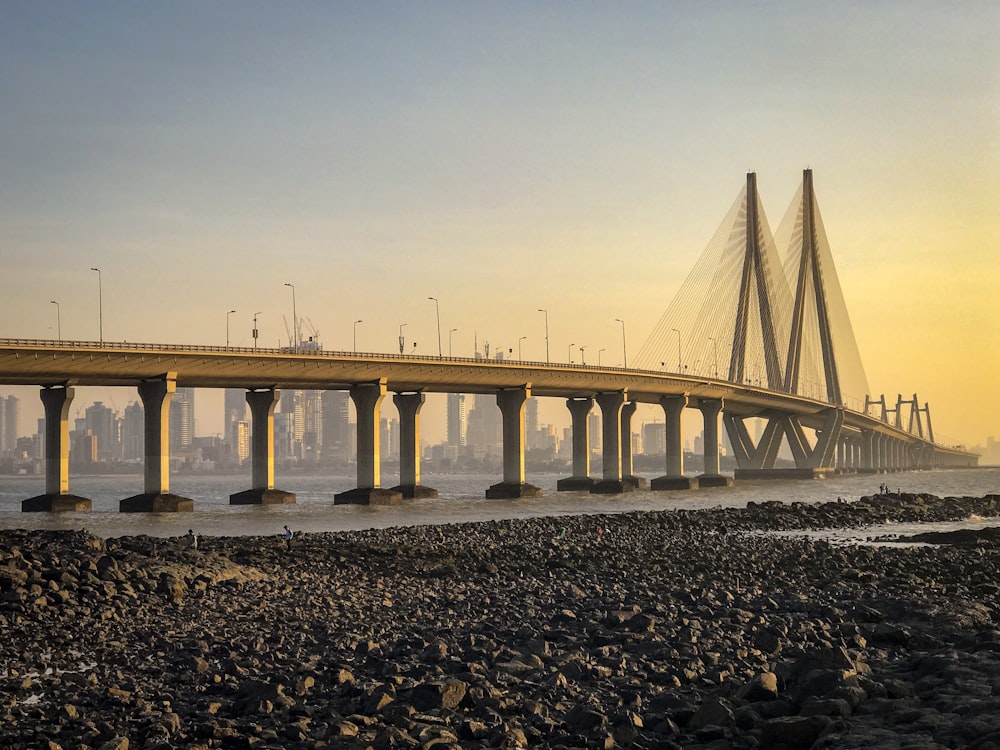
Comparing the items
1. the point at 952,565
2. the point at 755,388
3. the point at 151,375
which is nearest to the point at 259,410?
the point at 151,375

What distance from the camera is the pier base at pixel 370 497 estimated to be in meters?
96.2

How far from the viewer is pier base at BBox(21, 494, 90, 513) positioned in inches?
3310

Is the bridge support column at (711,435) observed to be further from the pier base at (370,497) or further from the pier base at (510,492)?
the pier base at (370,497)

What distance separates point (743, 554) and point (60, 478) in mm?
62986

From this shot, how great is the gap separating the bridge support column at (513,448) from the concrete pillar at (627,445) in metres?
19.3

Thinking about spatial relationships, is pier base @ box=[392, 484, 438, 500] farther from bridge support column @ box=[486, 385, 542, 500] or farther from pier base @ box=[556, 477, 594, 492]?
pier base @ box=[556, 477, 594, 492]

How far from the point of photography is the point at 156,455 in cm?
8581

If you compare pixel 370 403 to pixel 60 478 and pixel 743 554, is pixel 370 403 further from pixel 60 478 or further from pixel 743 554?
pixel 743 554

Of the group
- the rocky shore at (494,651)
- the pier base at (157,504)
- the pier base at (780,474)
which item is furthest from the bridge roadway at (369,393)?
the rocky shore at (494,651)

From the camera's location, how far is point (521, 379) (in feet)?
355

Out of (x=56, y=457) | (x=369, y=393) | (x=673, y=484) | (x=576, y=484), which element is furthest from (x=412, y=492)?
(x=673, y=484)

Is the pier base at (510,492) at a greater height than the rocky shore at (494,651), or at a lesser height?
lesser

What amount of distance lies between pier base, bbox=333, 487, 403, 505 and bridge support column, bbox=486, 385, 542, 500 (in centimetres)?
1117

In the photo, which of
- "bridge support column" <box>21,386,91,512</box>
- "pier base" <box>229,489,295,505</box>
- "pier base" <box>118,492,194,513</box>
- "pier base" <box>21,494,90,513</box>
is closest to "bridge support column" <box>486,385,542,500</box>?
"pier base" <box>229,489,295,505</box>
